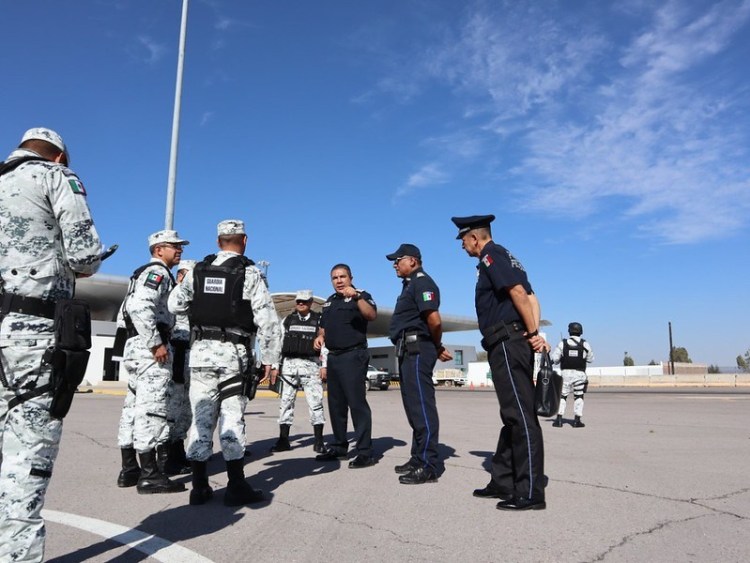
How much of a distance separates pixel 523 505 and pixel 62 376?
9.82ft

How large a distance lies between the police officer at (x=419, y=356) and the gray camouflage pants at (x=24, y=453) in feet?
10.5

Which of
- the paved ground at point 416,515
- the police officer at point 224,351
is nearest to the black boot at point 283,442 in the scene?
the paved ground at point 416,515

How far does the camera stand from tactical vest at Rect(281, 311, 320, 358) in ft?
24.6

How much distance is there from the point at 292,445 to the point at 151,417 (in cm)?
299

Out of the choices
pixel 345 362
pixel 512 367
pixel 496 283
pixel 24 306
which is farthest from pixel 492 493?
pixel 24 306

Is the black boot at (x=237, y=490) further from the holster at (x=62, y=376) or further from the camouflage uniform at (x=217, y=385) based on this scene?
the holster at (x=62, y=376)

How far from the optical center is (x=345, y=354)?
20.6 ft

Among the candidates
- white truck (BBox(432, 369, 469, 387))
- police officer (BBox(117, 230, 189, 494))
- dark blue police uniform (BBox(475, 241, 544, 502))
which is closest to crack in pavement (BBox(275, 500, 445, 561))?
dark blue police uniform (BBox(475, 241, 544, 502))

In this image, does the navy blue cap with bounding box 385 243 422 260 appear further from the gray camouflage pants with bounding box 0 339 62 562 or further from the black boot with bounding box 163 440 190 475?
the gray camouflage pants with bounding box 0 339 62 562

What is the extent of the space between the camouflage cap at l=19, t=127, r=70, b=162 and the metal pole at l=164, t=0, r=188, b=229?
10.5 metres

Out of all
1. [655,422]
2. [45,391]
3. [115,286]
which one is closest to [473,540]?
[45,391]

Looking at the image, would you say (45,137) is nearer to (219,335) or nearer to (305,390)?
(219,335)

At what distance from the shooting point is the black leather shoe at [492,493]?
14.1 feet

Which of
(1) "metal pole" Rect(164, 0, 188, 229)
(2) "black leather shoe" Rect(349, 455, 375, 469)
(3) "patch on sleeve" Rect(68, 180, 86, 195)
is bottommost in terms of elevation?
(2) "black leather shoe" Rect(349, 455, 375, 469)
